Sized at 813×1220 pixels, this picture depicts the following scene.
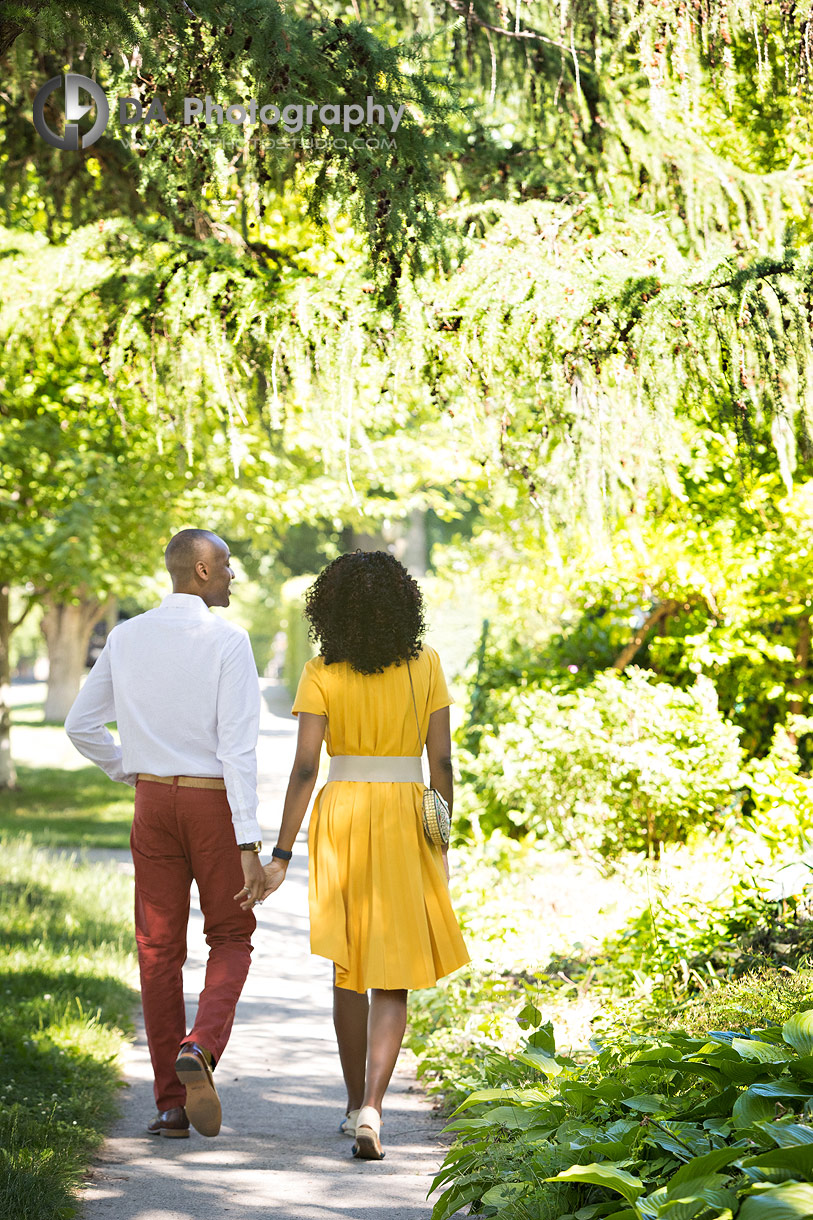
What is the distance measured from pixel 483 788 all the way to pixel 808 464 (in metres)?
3.56

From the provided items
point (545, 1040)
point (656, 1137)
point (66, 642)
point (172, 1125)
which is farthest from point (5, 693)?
point (66, 642)

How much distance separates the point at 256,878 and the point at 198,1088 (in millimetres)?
702

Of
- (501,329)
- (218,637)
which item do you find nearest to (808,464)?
(501,329)

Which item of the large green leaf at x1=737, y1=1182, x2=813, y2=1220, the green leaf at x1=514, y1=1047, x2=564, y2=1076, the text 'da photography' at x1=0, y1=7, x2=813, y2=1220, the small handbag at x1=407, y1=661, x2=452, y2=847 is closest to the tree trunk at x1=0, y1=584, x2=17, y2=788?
the text 'da photography' at x1=0, y1=7, x2=813, y2=1220

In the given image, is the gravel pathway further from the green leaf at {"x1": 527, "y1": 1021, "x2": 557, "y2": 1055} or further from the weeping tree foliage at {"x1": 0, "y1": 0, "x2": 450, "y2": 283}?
the weeping tree foliage at {"x1": 0, "y1": 0, "x2": 450, "y2": 283}

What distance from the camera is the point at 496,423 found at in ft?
19.0

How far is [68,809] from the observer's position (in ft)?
48.9

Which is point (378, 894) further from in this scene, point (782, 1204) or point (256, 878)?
point (782, 1204)

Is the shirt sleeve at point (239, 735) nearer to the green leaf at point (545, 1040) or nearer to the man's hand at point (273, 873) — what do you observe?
the man's hand at point (273, 873)

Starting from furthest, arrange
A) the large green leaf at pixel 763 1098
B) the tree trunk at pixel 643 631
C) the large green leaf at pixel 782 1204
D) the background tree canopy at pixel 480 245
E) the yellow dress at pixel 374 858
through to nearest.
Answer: the tree trunk at pixel 643 631 < the background tree canopy at pixel 480 245 < the yellow dress at pixel 374 858 < the large green leaf at pixel 763 1098 < the large green leaf at pixel 782 1204

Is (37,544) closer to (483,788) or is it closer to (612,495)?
(483,788)

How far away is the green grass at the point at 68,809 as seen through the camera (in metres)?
11.9

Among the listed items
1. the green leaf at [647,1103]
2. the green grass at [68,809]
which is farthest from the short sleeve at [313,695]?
the green grass at [68,809]

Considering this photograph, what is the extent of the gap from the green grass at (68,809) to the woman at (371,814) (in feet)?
23.5
